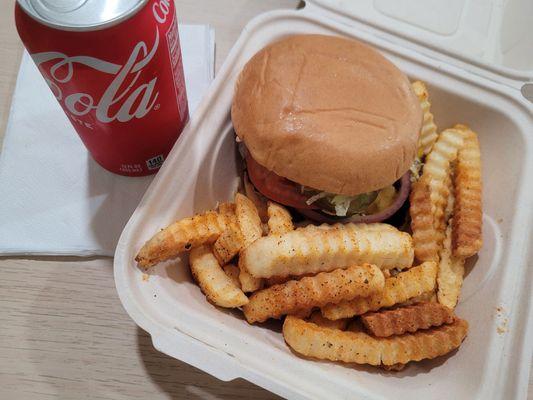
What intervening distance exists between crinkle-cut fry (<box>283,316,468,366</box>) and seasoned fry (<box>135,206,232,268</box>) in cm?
26

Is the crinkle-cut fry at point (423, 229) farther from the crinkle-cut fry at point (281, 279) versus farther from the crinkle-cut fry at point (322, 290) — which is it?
the crinkle-cut fry at point (281, 279)

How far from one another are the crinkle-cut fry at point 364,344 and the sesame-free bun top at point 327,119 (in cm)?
33

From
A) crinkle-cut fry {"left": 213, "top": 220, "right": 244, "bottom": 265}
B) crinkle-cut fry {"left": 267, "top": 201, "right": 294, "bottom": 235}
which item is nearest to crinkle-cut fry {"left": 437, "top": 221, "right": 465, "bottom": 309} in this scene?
crinkle-cut fry {"left": 267, "top": 201, "right": 294, "bottom": 235}

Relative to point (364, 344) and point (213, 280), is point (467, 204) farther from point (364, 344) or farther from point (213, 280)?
point (213, 280)

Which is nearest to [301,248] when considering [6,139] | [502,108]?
[502,108]

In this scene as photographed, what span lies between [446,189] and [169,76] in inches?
30.2

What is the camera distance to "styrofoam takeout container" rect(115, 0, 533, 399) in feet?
3.02

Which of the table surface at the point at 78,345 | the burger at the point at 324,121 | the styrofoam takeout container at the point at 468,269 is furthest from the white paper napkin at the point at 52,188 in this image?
the burger at the point at 324,121

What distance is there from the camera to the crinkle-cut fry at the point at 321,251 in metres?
0.94

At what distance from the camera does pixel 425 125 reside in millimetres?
1277

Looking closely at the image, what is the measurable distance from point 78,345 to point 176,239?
0.42 metres

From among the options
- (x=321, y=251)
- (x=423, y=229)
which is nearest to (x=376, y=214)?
(x=423, y=229)

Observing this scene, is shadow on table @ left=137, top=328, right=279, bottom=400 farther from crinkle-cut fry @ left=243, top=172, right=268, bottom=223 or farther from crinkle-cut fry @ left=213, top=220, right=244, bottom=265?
crinkle-cut fry @ left=243, top=172, right=268, bottom=223

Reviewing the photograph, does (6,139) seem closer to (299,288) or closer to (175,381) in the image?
(175,381)
